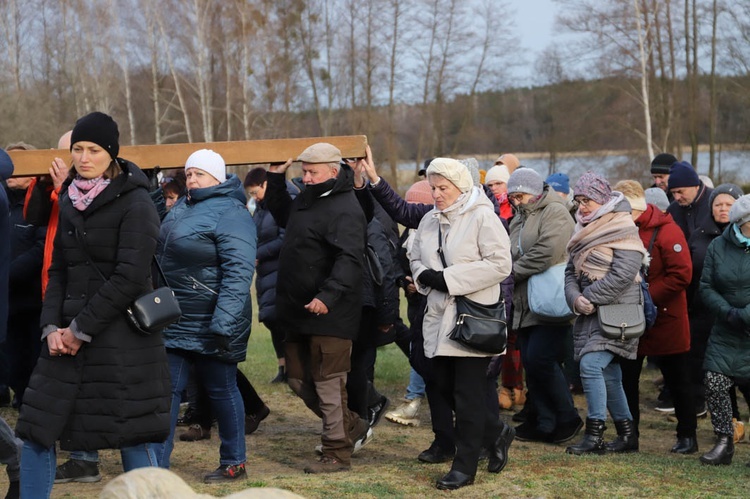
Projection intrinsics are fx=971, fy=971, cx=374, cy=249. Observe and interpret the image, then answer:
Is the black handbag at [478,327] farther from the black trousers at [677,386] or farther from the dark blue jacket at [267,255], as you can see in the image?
the dark blue jacket at [267,255]

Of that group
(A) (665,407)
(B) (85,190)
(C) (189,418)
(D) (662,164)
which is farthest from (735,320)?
(B) (85,190)

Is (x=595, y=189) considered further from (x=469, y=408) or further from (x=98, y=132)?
(x=98, y=132)

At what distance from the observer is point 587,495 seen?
18.0ft

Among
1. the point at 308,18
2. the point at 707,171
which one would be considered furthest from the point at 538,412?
the point at 308,18

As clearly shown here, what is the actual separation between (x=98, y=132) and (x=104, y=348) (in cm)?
99

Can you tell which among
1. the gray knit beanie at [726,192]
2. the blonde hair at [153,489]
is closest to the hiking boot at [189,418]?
the gray knit beanie at [726,192]

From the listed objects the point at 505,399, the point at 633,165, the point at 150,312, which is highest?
the point at 633,165

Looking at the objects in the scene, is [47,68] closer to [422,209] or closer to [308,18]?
[308,18]

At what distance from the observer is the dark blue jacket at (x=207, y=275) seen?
5.51 m

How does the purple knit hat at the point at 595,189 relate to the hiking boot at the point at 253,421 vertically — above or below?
above

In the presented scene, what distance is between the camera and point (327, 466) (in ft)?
19.8

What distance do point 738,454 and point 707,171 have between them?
32.3 meters

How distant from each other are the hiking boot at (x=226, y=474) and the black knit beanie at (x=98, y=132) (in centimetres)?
215

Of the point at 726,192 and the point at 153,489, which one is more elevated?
the point at 726,192
